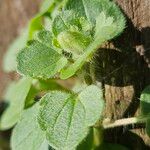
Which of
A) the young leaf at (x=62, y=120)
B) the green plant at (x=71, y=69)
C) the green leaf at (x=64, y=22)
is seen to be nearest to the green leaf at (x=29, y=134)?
the green plant at (x=71, y=69)

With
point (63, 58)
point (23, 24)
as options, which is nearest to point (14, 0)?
point (23, 24)

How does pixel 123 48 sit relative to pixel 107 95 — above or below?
above

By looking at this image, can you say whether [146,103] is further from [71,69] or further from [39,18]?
[39,18]

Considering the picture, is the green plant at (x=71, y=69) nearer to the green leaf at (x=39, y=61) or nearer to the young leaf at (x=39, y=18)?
the green leaf at (x=39, y=61)

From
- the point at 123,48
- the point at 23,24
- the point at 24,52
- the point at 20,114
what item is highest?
the point at 24,52

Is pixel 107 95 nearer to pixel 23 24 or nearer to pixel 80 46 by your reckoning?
pixel 80 46

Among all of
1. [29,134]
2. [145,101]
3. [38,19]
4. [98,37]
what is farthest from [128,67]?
[38,19]

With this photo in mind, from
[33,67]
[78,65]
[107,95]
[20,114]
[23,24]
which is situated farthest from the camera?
[23,24]

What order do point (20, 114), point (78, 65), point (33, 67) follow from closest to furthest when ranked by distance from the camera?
point (78, 65) < point (33, 67) < point (20, 114)

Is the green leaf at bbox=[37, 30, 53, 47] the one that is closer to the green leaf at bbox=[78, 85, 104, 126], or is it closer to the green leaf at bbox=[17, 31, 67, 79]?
the green leaf at bbox=[17, 31, 67, 79]
